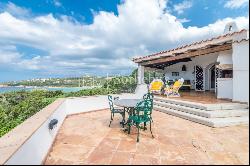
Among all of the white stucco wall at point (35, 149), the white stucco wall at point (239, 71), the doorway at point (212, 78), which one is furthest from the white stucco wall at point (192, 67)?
the white stucco wall at point (35, 149)

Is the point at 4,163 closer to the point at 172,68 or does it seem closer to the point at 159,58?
the point at 159,58

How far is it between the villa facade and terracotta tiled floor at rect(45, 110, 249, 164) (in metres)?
1.33

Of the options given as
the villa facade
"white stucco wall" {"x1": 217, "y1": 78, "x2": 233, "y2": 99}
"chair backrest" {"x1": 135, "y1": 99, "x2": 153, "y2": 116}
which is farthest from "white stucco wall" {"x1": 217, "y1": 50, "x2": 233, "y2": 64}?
"chair backrest" {"x1": 135, "y1": 99, "x2": 153, "y2": 116}

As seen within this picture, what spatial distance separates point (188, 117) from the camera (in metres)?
6.97

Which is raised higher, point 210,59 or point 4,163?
point 210,59

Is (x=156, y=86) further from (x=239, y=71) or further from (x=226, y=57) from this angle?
(x=239, y=71)

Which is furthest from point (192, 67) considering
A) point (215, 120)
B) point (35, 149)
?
point (35, 149)

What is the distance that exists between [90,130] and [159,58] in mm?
6985

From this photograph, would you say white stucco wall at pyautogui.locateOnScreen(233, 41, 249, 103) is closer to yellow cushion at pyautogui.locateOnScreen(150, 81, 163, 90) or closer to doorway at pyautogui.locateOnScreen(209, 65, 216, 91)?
yellow cushion at pyautogui.locateOnScreen(150, 81, 163, 90)

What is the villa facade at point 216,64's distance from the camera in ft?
23.7

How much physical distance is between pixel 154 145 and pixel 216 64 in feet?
32.1

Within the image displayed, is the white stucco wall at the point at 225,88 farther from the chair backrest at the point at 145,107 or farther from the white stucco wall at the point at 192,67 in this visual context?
the chair backrest at the point at 145,107

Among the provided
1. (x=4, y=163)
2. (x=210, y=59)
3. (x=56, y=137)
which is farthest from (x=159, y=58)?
(x=4, y=163)

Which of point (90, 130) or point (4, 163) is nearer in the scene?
point (4, 163)
